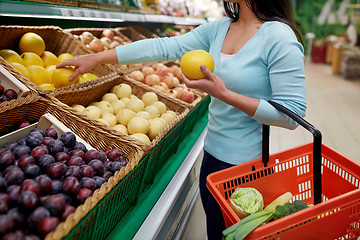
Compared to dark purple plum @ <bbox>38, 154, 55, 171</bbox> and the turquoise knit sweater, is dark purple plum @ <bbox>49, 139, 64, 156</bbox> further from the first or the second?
the turquoise knit sweater

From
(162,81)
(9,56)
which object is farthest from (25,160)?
(162,81)

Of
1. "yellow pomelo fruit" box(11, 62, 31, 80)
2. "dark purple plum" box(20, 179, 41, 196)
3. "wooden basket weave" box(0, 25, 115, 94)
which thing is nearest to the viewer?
"dark purple plum" box(20, 179, 41, 196)

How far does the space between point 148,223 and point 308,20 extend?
1504 cm

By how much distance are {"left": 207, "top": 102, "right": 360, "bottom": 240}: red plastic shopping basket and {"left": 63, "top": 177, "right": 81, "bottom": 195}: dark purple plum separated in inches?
18.9

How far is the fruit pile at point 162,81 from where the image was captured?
2.47 metres

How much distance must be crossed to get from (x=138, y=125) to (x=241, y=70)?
2.37 feet

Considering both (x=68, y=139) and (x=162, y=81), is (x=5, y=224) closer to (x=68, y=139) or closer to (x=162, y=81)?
(x=68, y=139)

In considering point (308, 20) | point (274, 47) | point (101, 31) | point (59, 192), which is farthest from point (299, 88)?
point (308, 20)

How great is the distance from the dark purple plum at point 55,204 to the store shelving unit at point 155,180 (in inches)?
17.5

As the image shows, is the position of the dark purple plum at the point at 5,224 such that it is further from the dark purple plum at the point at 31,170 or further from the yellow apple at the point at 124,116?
the yellow apple at the point at 124,116

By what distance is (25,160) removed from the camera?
99cm

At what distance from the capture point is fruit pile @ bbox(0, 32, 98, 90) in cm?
163

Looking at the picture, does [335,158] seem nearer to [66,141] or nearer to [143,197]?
[143,197]

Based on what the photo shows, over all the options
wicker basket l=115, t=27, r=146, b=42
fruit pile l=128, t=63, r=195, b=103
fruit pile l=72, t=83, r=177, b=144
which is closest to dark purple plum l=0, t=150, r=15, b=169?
fruit pile l=72, t=83, r=177, b=144
